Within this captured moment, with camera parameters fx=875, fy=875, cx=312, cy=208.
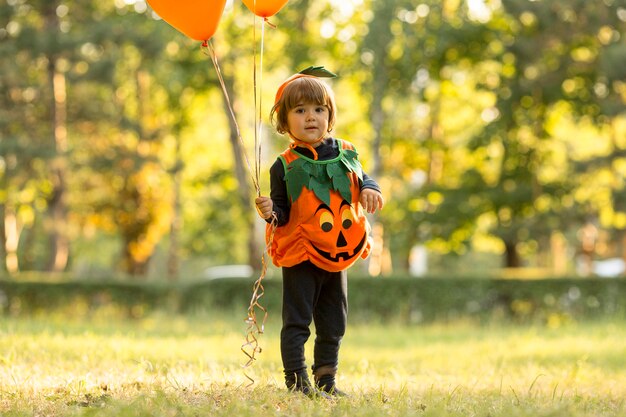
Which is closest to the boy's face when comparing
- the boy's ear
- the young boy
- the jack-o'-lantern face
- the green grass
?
the young boy

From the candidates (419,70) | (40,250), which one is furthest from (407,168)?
(40,250)

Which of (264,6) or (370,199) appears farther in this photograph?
(264,6)

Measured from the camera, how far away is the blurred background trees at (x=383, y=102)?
1670 centimetres

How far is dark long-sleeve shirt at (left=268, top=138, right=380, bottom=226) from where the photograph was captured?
4516 mm

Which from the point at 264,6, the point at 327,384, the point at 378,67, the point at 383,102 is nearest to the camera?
the point at 327,384

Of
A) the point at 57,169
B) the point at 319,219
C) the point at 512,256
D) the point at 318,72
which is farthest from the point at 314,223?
the point at 512,256

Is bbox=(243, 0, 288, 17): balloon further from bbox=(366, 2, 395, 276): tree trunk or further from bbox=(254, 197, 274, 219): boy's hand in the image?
bbox=(366, 2, 395, 276): tree trunk

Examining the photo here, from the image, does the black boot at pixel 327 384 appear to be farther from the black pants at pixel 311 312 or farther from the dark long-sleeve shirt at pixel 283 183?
the dark long-sleeve shirt at pixel 283 183

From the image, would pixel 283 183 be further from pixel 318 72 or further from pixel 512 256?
pixel 512 256

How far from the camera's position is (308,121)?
456cm

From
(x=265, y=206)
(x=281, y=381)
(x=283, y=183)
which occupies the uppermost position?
(x=283, y=183)

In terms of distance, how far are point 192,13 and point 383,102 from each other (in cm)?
1368

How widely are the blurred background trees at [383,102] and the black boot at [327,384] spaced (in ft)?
38.7

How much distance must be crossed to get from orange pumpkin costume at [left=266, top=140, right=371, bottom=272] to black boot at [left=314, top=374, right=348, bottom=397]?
62 centimetres
